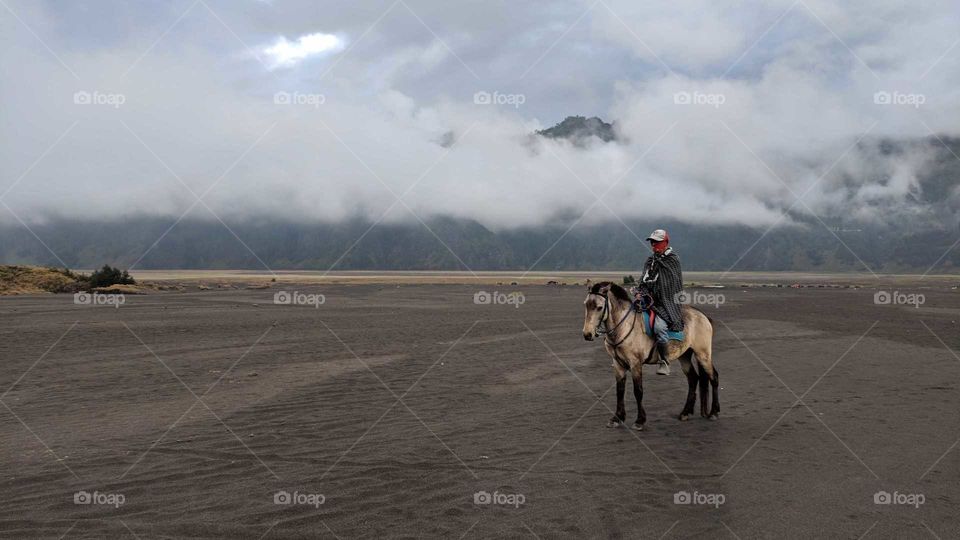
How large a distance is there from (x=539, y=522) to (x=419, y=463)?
103 inches

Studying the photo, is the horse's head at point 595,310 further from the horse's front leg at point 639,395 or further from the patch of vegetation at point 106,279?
the patch of vegetation at point 106,279

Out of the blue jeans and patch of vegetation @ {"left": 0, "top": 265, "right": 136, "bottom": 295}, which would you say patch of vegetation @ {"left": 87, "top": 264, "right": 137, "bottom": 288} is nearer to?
patch of vegetation @ {"left": 0, "top": 265, "right": 136, "bottom": 295}

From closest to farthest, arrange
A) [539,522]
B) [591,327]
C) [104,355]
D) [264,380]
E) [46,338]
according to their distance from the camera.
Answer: [539,522], [591,327], [264,380], [104,355], [46,338]

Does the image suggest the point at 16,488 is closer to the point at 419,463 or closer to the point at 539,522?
the point at 419,463

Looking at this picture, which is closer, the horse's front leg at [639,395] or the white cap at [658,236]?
the horse's front leg at [639,395]

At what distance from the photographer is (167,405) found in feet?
42.4

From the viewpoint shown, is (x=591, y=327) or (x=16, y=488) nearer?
(x=16, y=488)

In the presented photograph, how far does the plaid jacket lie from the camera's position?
11.2 metres

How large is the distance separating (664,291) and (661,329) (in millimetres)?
704

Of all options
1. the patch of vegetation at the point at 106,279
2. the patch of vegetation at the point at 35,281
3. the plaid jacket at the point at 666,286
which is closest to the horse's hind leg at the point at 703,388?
the plaid jacket at the point at 666,286

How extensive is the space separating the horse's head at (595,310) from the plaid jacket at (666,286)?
3.60 feet

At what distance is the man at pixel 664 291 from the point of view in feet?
36.9

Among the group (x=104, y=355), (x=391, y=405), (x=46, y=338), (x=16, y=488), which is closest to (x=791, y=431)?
(x=391, y=405)

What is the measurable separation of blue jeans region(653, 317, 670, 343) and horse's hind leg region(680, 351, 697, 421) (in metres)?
1.23
